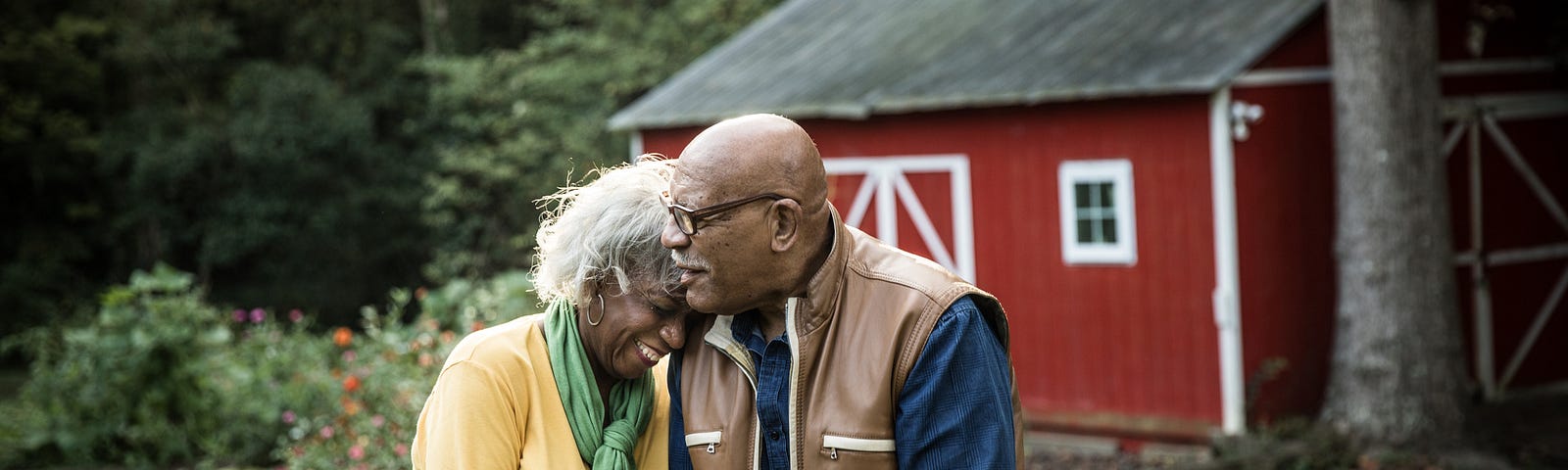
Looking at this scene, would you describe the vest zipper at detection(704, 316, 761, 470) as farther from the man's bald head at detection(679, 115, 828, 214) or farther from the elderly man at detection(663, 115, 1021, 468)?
the man's bald head at detection(679, 115, 828, 214)

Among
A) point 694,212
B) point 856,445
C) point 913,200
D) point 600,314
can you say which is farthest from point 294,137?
point 856,445

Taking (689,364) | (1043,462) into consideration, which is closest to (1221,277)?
(1043,462)

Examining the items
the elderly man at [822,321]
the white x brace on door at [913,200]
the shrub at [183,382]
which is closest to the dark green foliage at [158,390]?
the shrub at [183,382]

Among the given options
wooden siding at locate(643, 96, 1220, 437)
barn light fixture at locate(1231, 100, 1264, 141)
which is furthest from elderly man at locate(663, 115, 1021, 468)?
wooden siding at locate(643, 96, 1220, 437)

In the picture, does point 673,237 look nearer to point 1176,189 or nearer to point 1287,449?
point 1287,449

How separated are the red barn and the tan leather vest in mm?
6318

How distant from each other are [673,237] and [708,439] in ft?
Result: 1.25

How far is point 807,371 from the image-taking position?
2.53 meters

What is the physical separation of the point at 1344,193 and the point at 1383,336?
2.61ft

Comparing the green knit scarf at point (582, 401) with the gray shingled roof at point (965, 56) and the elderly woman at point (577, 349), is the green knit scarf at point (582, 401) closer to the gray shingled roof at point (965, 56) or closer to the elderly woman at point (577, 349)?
the elderly woman at point (577, 349)

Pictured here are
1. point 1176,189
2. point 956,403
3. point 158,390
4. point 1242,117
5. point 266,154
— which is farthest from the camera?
point 266,154

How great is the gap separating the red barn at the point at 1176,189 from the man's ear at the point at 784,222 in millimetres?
6428

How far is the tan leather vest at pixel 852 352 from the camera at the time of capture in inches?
96.7

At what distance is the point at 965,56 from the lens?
10719 mm
